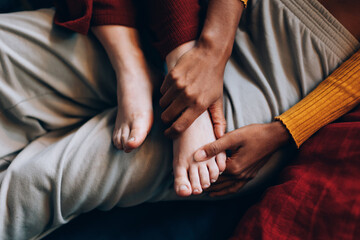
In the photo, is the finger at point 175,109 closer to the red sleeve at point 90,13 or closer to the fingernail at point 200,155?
the fingernail at point 200,155

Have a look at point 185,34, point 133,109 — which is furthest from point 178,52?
point 133,109

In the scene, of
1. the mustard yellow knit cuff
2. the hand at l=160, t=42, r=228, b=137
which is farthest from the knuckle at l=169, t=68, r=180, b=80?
the mustard yellow knit cuff

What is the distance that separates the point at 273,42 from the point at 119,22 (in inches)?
14.1

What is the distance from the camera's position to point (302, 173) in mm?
462

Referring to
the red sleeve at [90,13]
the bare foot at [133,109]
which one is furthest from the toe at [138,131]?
the red sleeve at [90,13]

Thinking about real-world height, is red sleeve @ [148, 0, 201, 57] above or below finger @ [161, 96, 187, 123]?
above

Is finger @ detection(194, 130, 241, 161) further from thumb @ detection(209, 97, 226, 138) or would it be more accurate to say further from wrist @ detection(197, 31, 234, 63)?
wrist @ detection(197, 31, 234, 63)

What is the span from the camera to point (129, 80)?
0.56 m

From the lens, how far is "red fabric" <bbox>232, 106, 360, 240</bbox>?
38 centimetres

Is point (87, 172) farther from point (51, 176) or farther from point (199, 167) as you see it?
point (199, 167)

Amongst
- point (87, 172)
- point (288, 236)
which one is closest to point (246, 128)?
point (288, 236)

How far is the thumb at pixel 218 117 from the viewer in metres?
0.52

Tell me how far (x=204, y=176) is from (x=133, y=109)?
0.21 meters

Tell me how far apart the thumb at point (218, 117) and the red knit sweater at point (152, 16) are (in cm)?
16
